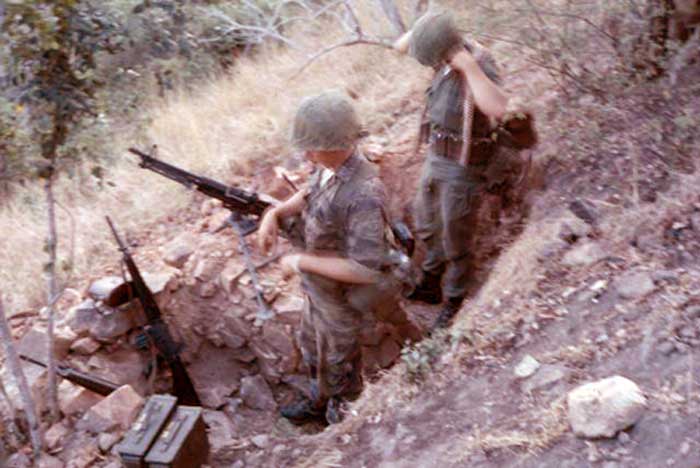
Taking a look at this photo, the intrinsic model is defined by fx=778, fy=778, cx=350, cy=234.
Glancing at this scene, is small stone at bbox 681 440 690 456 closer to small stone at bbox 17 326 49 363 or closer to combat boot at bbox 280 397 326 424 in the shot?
combat boot at bbox 280 397 326 424

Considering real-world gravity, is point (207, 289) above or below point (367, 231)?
below

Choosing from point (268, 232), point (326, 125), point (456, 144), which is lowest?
point (268, 232)

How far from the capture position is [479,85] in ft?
13.0

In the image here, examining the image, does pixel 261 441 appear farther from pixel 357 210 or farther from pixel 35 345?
pixel 35 345

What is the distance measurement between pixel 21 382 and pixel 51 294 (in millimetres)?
450

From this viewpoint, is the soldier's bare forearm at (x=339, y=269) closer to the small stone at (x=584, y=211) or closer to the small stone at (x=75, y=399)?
the small stone at (x=584, y=211)

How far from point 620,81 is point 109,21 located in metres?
3.04

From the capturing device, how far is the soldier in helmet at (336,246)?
11.0 ft

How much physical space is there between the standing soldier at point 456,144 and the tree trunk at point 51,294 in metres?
2.00

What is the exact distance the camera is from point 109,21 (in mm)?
3637

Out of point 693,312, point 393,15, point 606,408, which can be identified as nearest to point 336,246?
point 606,408

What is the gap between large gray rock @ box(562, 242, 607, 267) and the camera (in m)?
3.79

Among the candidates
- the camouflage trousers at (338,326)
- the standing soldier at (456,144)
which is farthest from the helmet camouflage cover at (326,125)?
the standing soldier at (456,144)

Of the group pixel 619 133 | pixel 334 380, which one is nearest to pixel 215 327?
pixel 334 380
